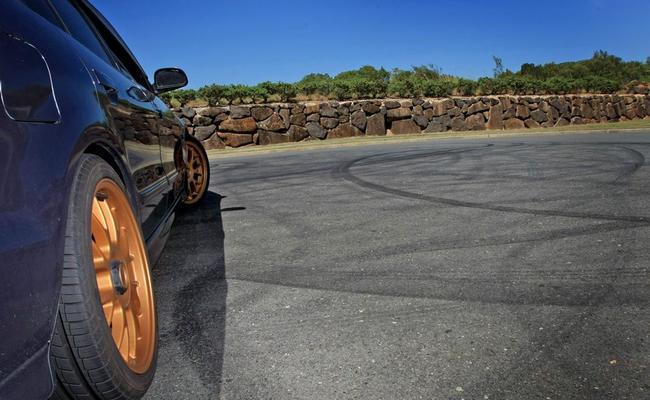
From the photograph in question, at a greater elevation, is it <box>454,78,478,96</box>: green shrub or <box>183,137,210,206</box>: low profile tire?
<box>454,78,478,96</box>: green shrub

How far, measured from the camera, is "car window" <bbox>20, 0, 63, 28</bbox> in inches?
76.2

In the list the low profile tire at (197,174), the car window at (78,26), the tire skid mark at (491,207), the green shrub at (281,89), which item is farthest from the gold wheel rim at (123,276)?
the green shrub at (281,89)

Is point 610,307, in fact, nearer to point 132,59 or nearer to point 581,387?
point 581,387

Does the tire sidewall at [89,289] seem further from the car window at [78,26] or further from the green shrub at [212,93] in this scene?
the green shrub at [212,93]

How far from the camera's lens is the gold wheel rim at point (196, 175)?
19.4 ft

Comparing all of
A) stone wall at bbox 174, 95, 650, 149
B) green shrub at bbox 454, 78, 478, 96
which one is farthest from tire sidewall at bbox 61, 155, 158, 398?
green shrub at bbox 454, 78, 478, 96

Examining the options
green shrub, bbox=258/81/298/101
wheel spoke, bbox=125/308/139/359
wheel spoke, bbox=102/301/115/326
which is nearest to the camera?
wheel spoke, bbox=102/301/115/326

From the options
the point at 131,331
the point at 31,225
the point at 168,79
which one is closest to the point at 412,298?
the point at 131,331

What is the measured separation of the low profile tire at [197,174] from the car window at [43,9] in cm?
353

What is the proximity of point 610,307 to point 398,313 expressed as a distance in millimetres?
1083

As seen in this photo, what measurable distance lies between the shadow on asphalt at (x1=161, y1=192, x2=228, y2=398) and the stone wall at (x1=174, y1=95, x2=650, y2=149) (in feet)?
44.5

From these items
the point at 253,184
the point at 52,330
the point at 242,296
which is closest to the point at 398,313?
the point at 242,296

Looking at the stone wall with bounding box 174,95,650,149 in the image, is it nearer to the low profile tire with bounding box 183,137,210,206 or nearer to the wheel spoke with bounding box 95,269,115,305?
the low profile tire with bounding box 183,137,210,206

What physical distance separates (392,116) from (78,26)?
19.5 meters
